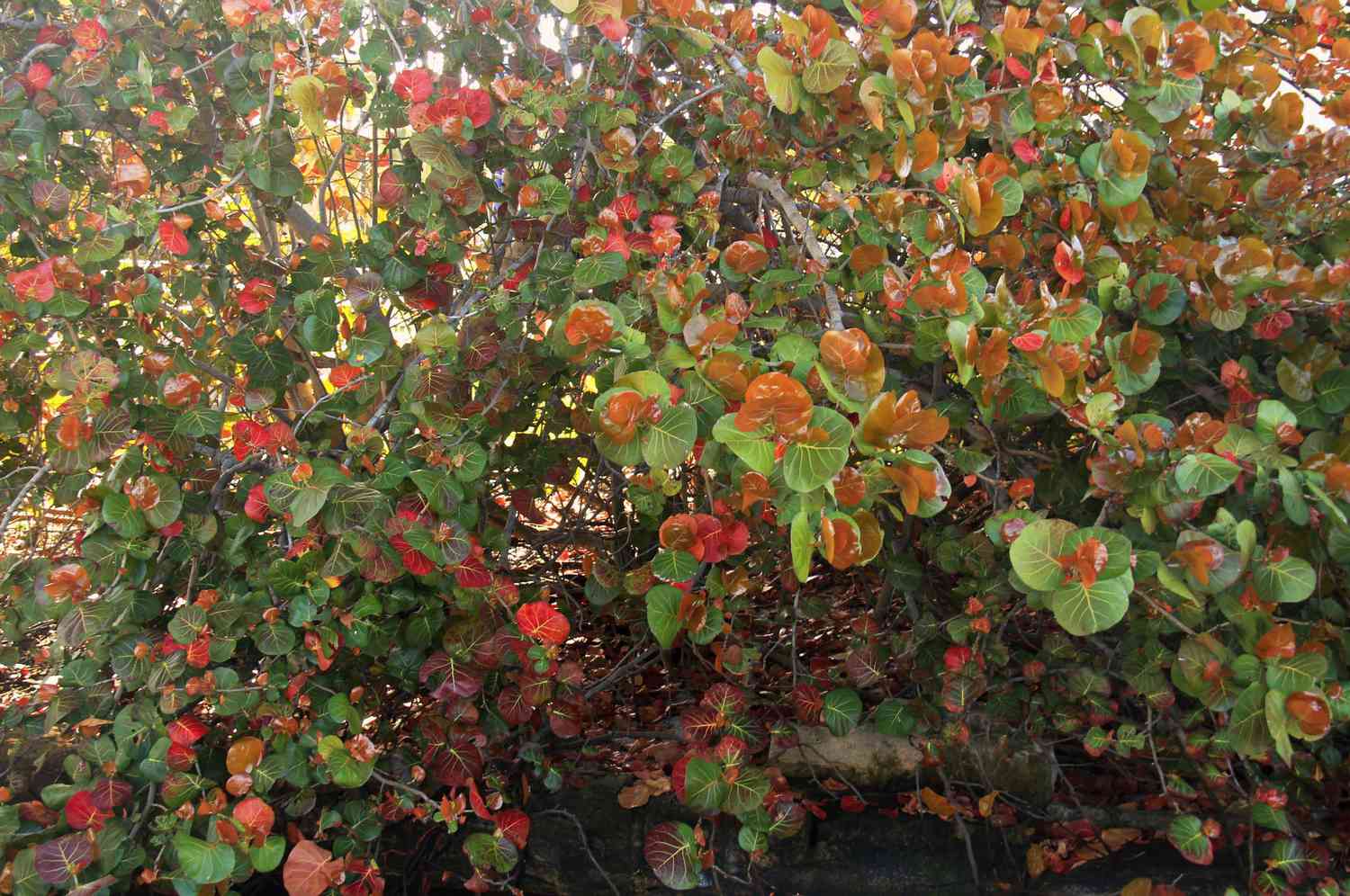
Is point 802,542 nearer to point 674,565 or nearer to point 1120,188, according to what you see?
point 674,565

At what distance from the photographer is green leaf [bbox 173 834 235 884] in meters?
1.53

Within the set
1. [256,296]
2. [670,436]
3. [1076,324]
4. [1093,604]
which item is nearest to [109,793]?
[256,296]

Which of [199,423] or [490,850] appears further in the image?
[490,850]

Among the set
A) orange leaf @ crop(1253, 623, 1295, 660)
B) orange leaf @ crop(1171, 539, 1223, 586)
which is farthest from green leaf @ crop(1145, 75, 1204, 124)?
orange leaf @ crop(1253, 623, 1295, 660)

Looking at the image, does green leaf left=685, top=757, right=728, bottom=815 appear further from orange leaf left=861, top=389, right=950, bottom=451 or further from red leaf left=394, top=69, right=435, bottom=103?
red leaf left=394, top=69, right=435, bottom=103

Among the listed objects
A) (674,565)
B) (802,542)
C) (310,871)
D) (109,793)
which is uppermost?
(802,542)

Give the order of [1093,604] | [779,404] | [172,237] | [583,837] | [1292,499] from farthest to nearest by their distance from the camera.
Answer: [583,837] < [172,237] < [1292,499] < [1093,604] < [779,404]

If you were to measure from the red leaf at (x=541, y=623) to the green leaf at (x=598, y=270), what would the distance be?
1.85ft

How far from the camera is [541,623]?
174cm

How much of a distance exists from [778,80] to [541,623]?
3.15ft

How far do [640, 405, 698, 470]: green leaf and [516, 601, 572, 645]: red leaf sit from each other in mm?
609

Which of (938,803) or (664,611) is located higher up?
(664,611)

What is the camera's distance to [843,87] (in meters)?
1.50

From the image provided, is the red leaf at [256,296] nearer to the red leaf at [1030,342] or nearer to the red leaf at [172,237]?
the red leaf at [172,237]
